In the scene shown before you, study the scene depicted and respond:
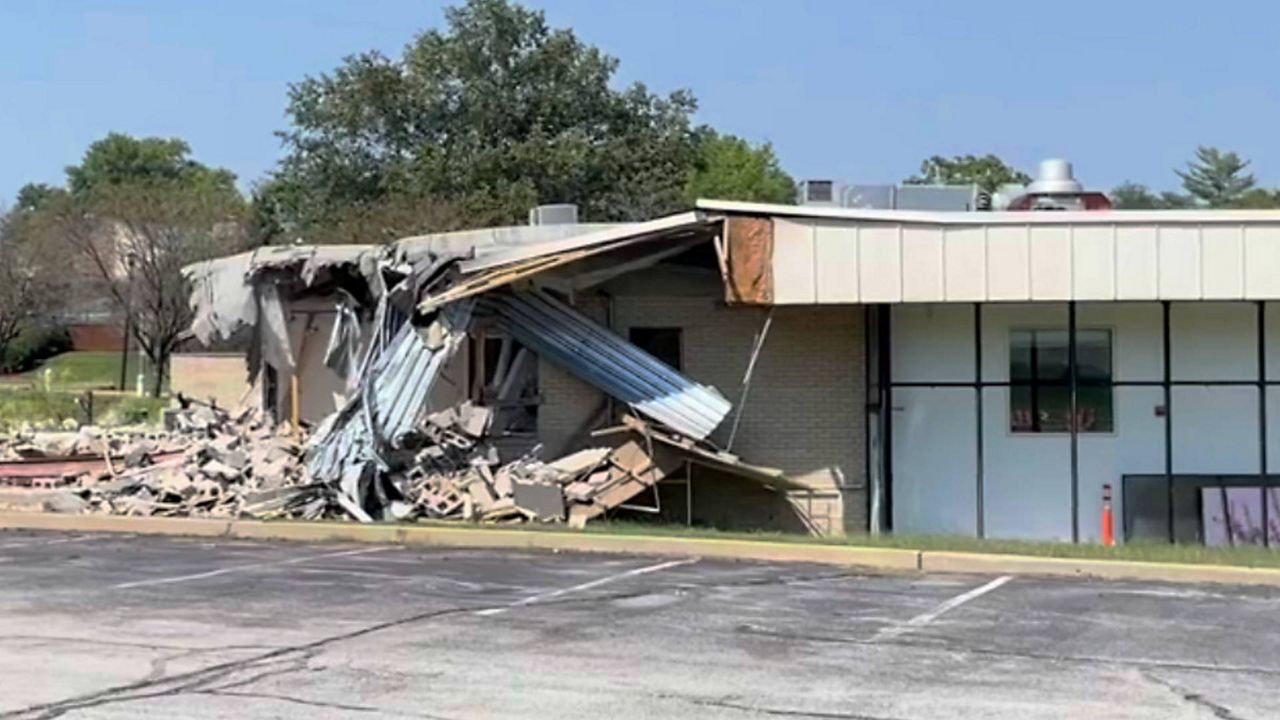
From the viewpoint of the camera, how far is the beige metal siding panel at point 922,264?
19.0 meters

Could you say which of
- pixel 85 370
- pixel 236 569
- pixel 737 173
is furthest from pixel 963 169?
pixel 236 569

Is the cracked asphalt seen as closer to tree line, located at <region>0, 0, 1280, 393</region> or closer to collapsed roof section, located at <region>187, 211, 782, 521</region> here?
collapsed roof section, located at <region>187, 211, 782, 521</region>

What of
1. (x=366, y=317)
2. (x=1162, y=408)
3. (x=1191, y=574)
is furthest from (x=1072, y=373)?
(x=366, y=317)

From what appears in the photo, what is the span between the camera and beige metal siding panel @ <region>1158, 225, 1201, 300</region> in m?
18.9

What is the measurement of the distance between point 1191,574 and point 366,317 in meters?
11.5

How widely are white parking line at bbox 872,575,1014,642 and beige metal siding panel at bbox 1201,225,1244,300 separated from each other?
22.6 ft

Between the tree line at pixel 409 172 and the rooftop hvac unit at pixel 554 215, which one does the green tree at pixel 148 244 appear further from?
the rooftop hvac unit at pixel 554 215

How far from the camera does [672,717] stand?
300 inches

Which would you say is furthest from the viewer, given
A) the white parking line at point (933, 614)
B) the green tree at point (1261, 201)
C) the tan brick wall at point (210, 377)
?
the green tree at point (1261, 201)

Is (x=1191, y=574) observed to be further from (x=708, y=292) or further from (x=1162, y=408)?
(x=708, y=292)

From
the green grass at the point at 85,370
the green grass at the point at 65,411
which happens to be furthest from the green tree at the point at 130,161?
the green grass at the point at 65,411

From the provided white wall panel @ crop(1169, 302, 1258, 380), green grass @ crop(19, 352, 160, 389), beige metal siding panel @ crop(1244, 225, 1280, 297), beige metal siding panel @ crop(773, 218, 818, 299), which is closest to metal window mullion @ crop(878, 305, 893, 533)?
beige metal siding panel @ crop(773, 218, 818, 299)

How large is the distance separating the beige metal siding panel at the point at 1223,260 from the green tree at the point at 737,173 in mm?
45158

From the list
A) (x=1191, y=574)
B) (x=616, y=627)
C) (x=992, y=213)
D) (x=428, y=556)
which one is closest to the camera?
(x=616, y=627)
